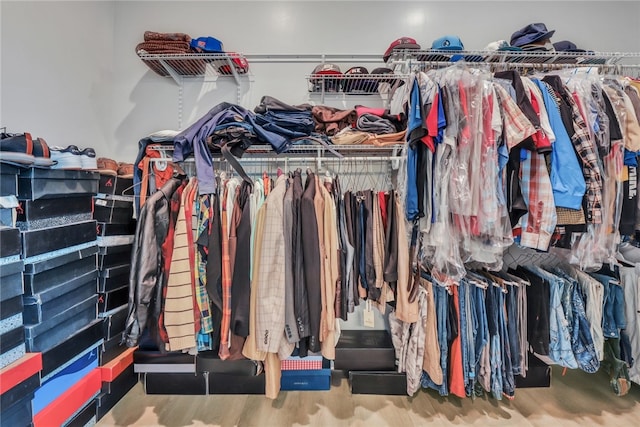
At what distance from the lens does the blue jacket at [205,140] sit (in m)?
1.48

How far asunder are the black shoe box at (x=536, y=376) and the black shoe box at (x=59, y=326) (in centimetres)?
257

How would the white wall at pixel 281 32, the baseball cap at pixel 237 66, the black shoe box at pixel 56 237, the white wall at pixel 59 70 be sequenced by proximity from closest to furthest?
the black shoe box at pixel 56 237
the white wall at pixel 59 70
the baseball cap at pixel 237 66
the white wall at pixel 281 32

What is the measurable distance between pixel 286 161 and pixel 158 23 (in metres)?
1.56

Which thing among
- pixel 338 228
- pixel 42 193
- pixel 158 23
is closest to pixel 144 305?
pixel 42 193

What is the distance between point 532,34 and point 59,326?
10.5 feet

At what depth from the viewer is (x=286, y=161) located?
6.12 feet

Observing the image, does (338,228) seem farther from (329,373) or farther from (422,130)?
(329,373)

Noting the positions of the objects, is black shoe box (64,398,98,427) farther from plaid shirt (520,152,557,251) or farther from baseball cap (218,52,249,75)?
plaid shirt (520,152,557,251)

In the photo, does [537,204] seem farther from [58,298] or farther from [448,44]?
[58,298]

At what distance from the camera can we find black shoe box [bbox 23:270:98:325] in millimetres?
1155

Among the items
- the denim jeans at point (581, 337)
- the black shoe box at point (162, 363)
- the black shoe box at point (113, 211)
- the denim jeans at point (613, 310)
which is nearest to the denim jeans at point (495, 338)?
the denim jeans at point (581, 337)

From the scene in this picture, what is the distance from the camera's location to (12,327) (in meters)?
1.08

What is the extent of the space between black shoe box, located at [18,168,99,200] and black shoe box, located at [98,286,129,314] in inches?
23.1

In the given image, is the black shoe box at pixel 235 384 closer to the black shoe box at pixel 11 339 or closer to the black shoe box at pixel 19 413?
the black shoe box at pixel 19 413
